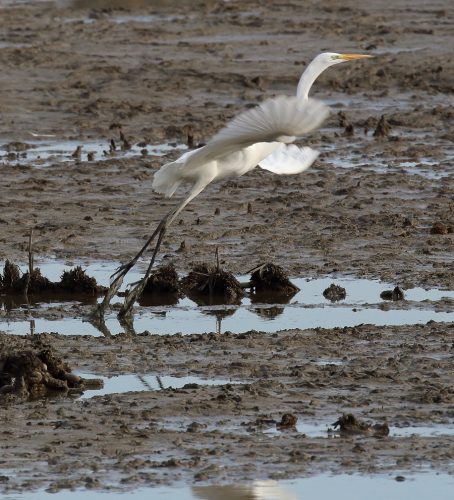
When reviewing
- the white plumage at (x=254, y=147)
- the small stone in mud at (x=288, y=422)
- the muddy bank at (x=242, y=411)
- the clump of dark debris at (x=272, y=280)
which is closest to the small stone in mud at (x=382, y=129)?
the white plumage at (x=254, y=147)

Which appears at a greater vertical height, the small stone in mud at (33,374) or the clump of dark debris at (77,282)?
the clump of dark debris at (77,282)

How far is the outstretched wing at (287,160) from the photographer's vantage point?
10.9 m

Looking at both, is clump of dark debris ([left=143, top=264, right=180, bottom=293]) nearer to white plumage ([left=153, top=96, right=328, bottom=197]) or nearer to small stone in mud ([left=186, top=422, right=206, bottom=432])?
white plumage ([left=153, top=96, right=328, bottom=197])

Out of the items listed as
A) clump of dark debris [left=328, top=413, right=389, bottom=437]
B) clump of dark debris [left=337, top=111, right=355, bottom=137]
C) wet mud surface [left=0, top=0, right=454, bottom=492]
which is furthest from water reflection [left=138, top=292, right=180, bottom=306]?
clump of dark debris [left=337, top=111, right=355, bottom=137]

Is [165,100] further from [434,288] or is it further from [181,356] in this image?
[181,356]

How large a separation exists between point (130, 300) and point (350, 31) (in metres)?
13.8

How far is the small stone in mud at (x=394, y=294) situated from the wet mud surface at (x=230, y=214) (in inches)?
5.3

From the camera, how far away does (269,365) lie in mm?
8734

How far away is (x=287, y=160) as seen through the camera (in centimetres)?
1090

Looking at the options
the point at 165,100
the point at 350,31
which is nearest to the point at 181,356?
the point at 165,100

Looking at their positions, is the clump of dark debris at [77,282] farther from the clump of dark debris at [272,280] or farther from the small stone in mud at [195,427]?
the small stone in mud at [195,427]

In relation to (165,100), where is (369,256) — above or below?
below

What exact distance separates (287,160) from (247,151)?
22.9 inches

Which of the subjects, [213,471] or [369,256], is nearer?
[213,471]
